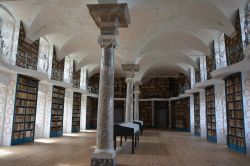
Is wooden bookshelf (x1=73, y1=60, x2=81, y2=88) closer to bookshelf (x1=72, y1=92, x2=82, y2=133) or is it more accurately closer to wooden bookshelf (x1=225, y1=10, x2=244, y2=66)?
bookshelf (x1=72, y1=92, x2=82, y2=133)

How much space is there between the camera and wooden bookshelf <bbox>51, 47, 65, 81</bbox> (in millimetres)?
11914

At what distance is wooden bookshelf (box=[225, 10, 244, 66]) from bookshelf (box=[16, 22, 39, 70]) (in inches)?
322

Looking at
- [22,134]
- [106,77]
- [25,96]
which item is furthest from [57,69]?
[106,77]

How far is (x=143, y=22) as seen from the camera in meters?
8.70

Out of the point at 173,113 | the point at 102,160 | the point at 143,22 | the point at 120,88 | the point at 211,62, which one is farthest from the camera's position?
the point at 120,88

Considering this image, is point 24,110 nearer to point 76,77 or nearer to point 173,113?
point 76,77

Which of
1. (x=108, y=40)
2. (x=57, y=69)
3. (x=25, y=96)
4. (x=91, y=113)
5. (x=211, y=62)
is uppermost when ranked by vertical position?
(x=211, y=62)

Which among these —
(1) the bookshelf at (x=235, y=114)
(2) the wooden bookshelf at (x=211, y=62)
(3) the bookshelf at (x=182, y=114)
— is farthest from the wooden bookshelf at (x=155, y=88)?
(1) the bookshelf at (x=235, y=114)

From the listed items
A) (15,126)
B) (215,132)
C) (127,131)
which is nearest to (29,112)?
(15,126)

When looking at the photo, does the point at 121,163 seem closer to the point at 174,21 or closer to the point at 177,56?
the point at 174,21

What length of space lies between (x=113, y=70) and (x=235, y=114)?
5.42 meters

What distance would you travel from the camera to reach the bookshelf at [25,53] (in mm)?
8758

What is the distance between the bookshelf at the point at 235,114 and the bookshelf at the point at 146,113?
12735 millimetres

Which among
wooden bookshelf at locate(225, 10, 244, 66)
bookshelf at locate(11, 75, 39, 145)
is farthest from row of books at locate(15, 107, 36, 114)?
wooden bookshelf at locate(225, 10, 244, 66)
